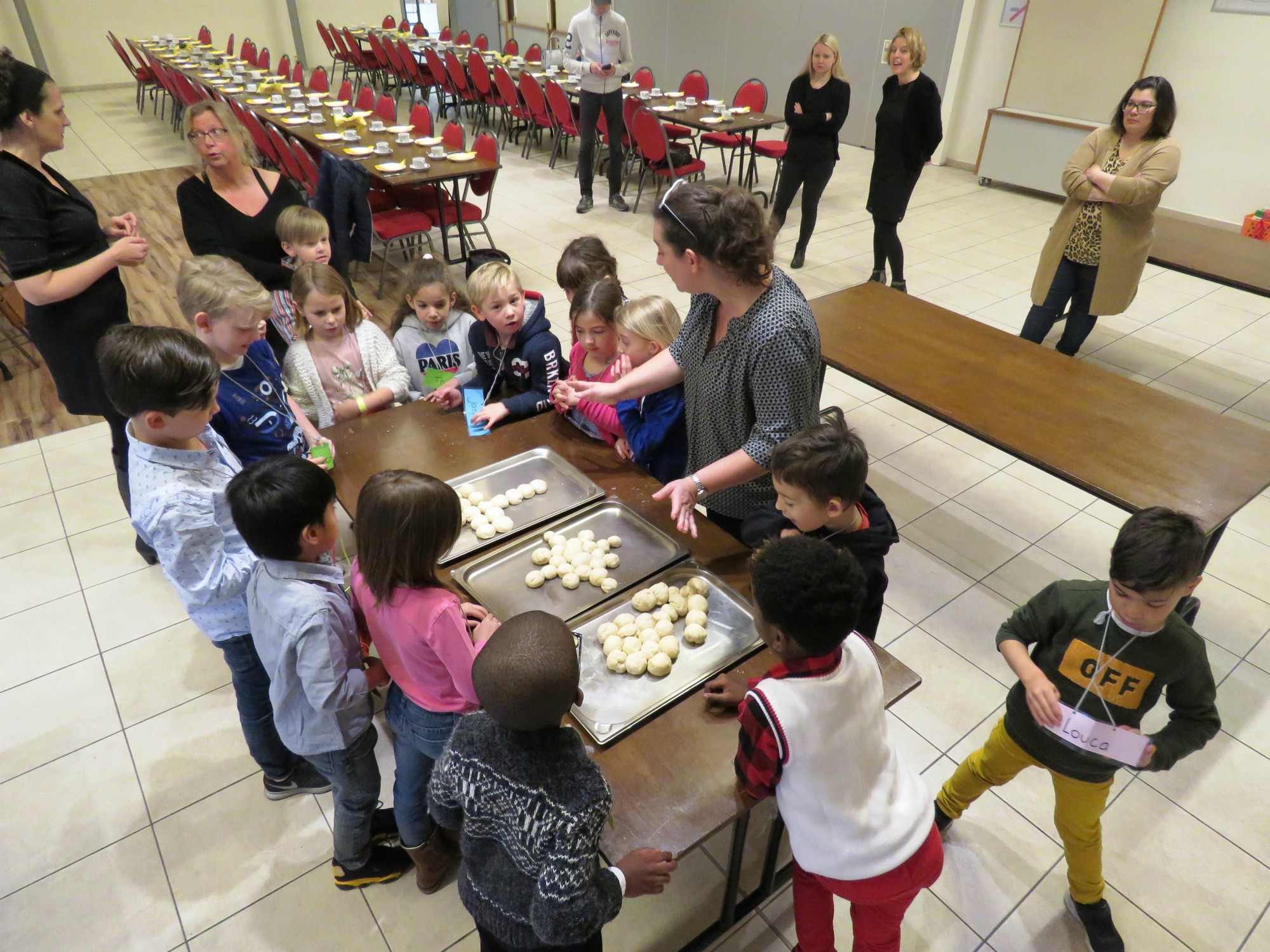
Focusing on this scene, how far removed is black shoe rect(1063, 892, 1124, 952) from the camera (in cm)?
168

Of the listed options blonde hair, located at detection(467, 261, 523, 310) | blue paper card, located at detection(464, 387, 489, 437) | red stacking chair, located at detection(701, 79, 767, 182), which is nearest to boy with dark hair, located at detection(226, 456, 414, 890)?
blue paper card, located at detection(464, 387, 489, 437)

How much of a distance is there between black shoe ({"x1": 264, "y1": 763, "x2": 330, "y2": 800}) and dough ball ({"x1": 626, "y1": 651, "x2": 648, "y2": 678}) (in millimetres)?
1114

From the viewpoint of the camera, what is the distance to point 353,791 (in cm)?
163

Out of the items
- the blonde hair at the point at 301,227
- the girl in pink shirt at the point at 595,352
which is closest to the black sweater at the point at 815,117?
the blonde hair at the point at 301,227

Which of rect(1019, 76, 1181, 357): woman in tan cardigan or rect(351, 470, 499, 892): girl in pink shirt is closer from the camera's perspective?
rect(351, 470, 499, 892): girl in pink shirt

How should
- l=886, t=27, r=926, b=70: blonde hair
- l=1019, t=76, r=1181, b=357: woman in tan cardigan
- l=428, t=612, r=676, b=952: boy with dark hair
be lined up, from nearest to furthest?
l=428, t=612, r=676, b=952: boy with dark hair
l=1019, t=76, r=1181, b=357: woman in tan cardigan
l=886, t=27, r=926, b=70: blonde hair

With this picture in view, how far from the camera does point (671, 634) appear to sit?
1536 mm

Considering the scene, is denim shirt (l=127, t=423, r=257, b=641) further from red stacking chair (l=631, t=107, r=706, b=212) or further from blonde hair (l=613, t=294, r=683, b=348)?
red stacking chair (l=631, t=107, r=706, b=212)

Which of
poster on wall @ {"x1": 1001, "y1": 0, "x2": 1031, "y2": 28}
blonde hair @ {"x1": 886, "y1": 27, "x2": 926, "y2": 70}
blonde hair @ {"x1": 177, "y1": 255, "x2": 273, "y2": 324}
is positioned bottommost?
blonde hair @ {"x1": 177, "y1": 255, "x2": 273, "y2": 324}

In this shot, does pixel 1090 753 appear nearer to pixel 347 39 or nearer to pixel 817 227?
pixel 817 227

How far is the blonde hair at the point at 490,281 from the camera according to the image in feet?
7.33

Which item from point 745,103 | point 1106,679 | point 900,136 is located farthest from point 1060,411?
point 745,103

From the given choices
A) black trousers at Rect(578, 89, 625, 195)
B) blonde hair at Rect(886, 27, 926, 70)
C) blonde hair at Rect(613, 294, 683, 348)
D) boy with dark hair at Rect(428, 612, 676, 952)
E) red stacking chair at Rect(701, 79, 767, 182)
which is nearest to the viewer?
boy with dark hair at Rect(428, 612, 676, 952)

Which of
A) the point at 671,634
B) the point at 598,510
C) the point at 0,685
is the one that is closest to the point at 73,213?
the point at 0,685
